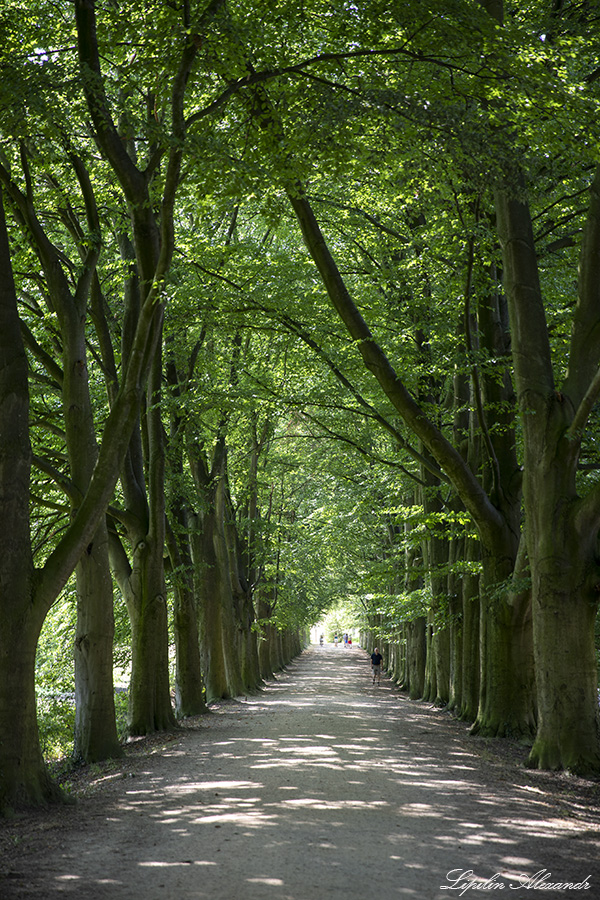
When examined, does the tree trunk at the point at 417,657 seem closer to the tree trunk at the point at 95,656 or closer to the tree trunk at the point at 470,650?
the tree trunk at the point at 470,650

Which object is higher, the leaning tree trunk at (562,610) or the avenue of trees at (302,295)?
the avenue of trees at (302,295)

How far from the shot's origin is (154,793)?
821 cm

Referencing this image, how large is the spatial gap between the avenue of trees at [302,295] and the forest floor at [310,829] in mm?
1023

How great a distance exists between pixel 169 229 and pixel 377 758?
24.0ft

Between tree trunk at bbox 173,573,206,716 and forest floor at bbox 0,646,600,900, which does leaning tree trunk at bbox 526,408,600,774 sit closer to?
forest floor at bbox 0,646,600,900

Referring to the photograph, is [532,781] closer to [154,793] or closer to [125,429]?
[154,793]

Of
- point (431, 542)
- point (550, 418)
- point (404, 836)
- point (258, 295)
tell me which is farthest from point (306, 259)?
point (404, 836)

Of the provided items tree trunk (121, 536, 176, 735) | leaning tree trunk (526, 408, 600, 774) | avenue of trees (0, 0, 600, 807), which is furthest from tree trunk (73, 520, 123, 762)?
leaning tree trunk (526, 408, 600, 774)

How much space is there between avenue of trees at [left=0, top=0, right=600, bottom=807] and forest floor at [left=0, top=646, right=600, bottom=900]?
102 cm

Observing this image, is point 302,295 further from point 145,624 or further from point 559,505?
point 145,624

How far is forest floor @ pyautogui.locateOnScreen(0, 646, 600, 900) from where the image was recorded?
4930 millimetres

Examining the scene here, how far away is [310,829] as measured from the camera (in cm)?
627

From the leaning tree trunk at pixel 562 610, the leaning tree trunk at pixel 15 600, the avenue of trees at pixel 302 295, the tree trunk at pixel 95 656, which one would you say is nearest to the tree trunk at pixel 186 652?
the avenue of trees at pixel 302 295

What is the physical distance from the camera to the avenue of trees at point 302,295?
25.8 ft
